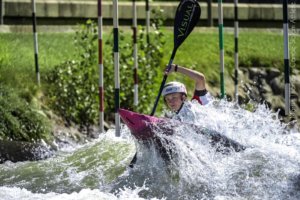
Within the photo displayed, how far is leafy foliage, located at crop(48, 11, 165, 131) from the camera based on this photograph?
1430 centimetres

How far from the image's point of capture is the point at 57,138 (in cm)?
1360

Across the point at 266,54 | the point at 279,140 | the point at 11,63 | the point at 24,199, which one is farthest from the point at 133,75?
the point at 24,199

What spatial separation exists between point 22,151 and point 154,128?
2.98 meters

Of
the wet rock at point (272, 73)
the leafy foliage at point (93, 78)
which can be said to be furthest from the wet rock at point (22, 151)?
the wet rock at point (272, 73)

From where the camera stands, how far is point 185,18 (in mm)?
11391

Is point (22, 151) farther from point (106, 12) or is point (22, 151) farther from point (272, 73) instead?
point (272, 73)

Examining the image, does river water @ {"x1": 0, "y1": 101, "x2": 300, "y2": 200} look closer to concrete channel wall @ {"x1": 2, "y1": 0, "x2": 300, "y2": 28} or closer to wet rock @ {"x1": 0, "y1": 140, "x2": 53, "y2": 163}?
wet rock @ {"x1": 0, "y1": 140, "x2": 53, "y2": 163}

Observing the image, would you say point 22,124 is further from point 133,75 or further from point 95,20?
point 95,20

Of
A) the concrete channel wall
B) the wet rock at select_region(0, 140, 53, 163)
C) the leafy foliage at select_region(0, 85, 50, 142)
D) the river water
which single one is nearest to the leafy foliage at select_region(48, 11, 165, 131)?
the leafy foliage at select_region(0, 85, 50, 142)

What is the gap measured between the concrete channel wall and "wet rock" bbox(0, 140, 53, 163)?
12.0 ft

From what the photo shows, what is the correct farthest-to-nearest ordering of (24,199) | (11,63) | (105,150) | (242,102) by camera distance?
(242,102), (11,63), (105,150), (24,199)

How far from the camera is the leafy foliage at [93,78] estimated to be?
46.9 ft

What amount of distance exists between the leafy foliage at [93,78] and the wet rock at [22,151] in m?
1.53

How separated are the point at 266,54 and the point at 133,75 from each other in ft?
9.93
